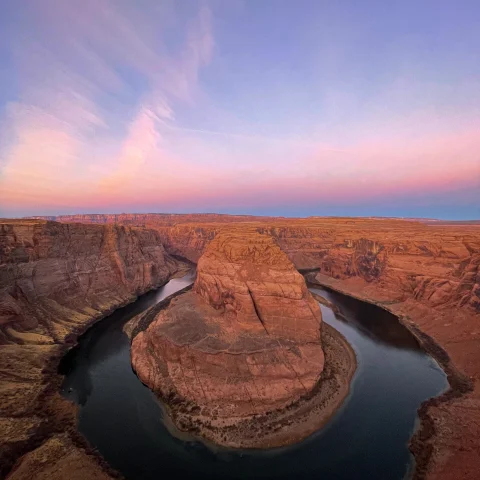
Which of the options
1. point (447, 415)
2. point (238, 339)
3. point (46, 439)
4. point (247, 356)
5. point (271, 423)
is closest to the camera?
point (46, 439)

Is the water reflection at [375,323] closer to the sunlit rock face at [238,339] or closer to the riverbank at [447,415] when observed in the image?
the riverbank at [447,415]

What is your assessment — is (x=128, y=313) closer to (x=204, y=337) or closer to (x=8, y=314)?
(x=8, y=314)

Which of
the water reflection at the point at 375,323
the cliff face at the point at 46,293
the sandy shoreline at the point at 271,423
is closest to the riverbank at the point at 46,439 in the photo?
the cliff face at the point at 46,293

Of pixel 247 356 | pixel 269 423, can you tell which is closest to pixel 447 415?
pixel 269 423

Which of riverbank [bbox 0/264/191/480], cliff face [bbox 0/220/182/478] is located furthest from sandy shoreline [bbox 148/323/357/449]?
cliff face [bbox 0/220/182/478]

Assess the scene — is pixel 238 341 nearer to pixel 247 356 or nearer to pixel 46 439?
pixel 247 356

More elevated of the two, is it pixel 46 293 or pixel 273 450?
pixel 46 293

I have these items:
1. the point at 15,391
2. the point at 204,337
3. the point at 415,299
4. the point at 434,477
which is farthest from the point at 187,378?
the point at 415,299
